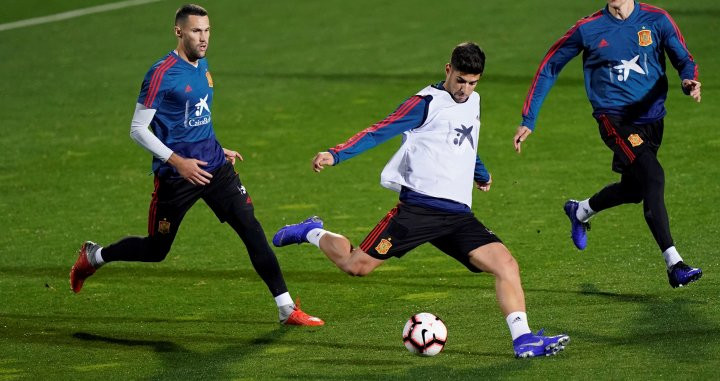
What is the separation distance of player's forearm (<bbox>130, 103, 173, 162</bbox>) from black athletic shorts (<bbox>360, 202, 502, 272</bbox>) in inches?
65.3

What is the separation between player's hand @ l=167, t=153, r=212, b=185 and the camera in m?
9.12

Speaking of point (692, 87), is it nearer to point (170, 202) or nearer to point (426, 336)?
point (426, 336)

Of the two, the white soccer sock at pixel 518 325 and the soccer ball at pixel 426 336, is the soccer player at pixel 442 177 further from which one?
the soccer ball at pixel 426 336

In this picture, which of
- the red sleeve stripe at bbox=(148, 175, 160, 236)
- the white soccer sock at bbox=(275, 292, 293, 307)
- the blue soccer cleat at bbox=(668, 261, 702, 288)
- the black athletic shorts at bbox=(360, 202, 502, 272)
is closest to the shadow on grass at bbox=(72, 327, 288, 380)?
the white soccer sock at bbox=(275, 292, 293, 307)

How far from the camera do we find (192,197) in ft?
31.5

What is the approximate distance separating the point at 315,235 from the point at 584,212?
2.71 metres

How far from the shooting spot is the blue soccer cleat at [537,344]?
8047 millimetres

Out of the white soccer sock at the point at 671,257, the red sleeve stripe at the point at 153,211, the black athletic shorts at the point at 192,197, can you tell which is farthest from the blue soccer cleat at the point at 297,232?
the white soccer sock at the point at 671,257

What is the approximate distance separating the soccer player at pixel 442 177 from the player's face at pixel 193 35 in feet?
5.46

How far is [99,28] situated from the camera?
2344 cm

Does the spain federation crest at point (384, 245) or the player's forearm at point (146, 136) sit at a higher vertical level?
the player's forearm at point (146, 136)

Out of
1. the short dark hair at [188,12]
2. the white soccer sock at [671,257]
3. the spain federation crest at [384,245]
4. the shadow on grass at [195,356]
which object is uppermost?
the short dark hair at [188,12]

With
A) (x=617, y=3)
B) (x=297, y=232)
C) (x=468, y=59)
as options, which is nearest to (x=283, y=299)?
(x=297, y=232)

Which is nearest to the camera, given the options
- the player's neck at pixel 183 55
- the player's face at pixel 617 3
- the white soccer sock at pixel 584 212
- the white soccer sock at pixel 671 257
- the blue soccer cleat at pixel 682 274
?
the blue soccer cleat at pixel 682 274
